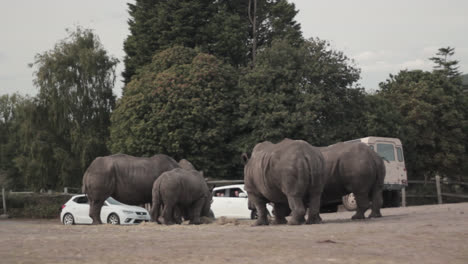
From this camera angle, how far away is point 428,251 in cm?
758

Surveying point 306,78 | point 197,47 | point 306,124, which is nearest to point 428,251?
point 306,124

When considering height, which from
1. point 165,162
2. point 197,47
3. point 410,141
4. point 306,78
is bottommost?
point 165,162

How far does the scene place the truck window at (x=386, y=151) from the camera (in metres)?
28.9

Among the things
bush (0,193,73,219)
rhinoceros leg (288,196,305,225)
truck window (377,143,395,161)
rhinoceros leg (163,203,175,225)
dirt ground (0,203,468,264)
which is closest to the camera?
dirt ground (0,203,468,264)

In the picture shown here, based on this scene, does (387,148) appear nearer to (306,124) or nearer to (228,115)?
(306,124)

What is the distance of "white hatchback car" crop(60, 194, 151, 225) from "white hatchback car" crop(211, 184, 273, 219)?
3.10 metres

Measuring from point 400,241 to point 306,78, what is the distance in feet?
98.5

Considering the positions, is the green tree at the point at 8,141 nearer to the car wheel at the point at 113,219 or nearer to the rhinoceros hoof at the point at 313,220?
the car wheel at the point at 113,219

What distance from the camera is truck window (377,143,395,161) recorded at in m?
28.9

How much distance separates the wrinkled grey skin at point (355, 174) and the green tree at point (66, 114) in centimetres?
3136

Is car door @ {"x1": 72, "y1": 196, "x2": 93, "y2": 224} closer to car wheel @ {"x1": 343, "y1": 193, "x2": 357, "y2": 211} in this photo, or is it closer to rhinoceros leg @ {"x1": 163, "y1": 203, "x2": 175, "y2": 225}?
rhinoceros leg @ {"x1": 163, "y1": 203, "x2": 175, "y2": 225}

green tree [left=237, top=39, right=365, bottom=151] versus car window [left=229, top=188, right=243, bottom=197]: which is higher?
green tree [left=237, top=39, right=365, bottom=151]

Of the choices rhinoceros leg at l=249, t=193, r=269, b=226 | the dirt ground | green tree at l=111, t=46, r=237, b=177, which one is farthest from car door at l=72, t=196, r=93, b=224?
the dirt ground

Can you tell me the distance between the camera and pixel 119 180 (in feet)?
65.3
